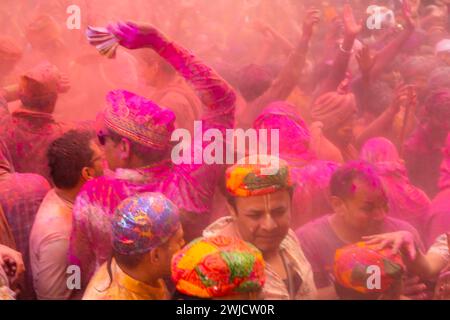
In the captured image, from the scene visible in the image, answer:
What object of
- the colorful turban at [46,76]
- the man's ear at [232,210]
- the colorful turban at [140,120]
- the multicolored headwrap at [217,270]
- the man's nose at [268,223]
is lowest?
the multicolored headwrap at [217,270]

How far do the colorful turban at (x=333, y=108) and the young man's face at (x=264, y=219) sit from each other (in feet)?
1.66

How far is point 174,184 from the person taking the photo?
4.36 m

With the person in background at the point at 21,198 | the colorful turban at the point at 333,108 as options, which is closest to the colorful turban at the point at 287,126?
the colorful turban at the point at 333,108

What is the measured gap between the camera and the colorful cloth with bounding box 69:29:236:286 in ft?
14.1

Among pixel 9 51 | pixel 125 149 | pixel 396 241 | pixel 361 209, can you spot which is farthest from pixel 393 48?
pixel 9 51

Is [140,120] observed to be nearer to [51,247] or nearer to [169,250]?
[169,250]

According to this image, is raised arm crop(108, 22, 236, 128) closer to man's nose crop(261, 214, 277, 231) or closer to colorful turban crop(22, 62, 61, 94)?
colorful turban crop(22, 62, 61, 94)

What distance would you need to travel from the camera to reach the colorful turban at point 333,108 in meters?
4.51

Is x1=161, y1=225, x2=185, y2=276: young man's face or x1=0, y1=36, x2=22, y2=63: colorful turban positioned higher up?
x1=0, y1=36, x2=22, y2=63: colorful turban

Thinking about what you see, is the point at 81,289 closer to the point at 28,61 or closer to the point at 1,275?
the point at 1,275

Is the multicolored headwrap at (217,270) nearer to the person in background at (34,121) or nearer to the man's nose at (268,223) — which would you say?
the man's nose at (268,223)

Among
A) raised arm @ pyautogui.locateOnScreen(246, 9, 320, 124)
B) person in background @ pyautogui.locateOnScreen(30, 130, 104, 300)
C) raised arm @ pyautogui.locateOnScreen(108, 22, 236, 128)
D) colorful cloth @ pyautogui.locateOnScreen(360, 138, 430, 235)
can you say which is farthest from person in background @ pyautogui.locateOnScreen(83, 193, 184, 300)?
colorful cloth @ pyautogui.locateOnScreen(360, 138, 430, 235)

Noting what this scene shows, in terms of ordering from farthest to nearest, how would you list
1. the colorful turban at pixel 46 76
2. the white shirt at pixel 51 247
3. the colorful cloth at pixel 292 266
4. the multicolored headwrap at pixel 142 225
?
the colorful turban at pixel 46 76
the white shirt at pixel 51 247
the colorful cloth at pixel 292 266
the multicolored headwrap at pixel 142 225
